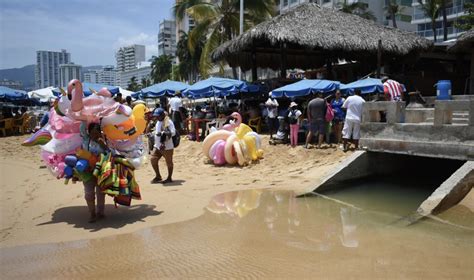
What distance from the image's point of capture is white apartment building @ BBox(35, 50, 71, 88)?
75062 mm

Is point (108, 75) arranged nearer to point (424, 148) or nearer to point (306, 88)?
point (306, 88)

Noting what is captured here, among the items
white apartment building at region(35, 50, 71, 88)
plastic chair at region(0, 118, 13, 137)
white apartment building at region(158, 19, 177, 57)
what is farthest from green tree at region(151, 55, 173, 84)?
plastic chair at region(0, 118, 13, 137)

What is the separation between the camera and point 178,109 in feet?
49.5

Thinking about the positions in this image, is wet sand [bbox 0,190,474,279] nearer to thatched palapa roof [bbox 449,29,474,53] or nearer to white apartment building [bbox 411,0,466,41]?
thatched palapa roof [bbox 449,29,474,53]

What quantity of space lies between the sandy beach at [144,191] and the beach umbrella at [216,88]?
269 cm

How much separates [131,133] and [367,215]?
392cm

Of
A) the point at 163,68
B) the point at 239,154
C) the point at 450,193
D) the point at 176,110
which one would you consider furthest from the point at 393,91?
the point at 163,68

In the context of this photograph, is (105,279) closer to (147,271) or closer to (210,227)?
(147,271)

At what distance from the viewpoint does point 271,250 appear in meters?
4.60

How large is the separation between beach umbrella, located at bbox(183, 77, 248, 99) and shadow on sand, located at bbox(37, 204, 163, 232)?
8.47 metres

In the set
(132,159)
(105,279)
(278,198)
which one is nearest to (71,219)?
(132,159)

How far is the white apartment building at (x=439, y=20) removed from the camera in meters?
41.4

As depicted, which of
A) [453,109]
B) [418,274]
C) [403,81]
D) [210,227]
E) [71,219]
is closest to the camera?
[418,274]

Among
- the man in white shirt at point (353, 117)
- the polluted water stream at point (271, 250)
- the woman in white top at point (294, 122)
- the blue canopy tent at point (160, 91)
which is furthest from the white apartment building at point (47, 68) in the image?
the polluted water stream at point (271, 250)
